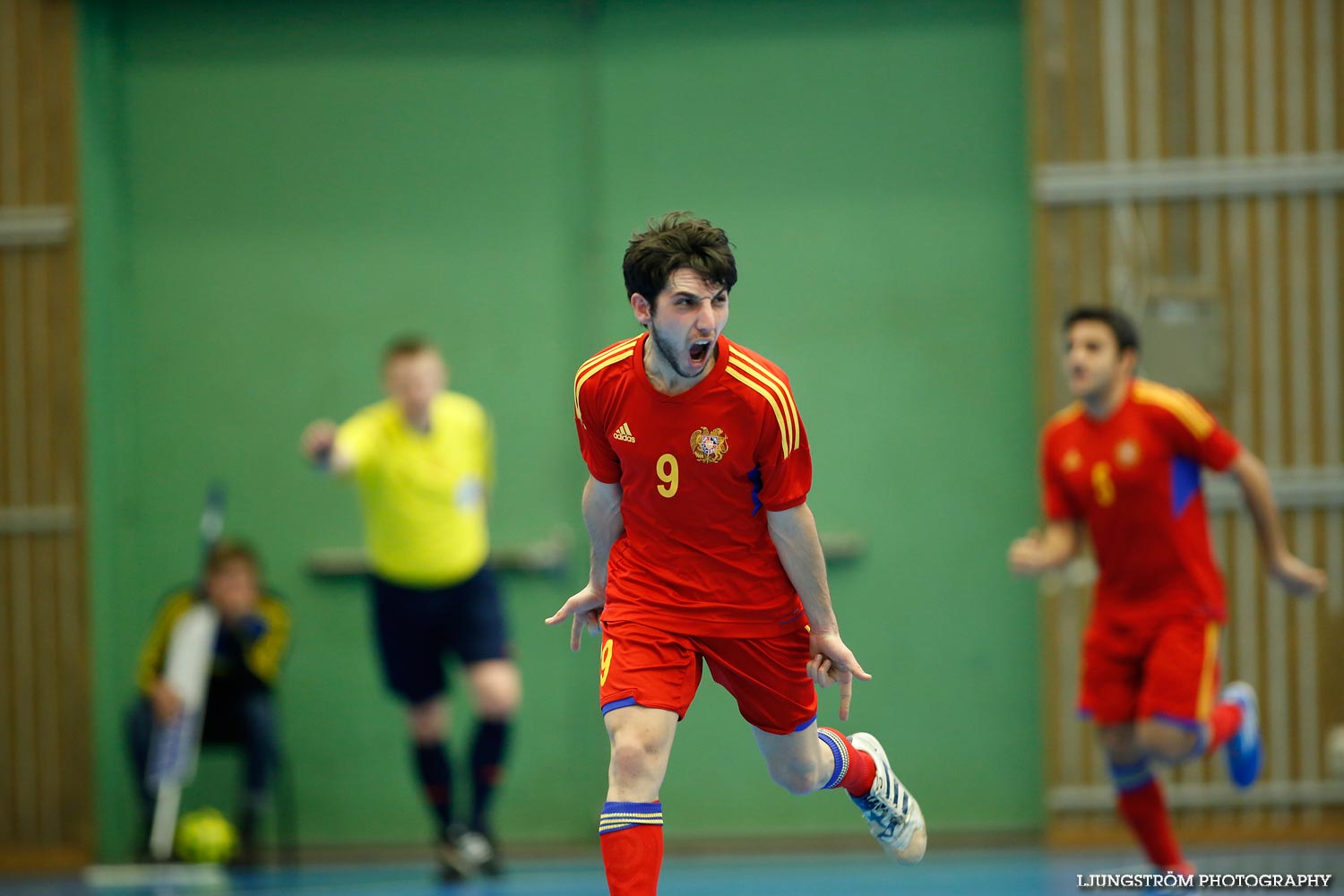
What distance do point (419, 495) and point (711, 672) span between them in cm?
319

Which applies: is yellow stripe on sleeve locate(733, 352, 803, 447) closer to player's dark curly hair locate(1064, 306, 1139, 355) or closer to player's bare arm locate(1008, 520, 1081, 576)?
player's bare arm locate(1008, 520, 1081, 576)

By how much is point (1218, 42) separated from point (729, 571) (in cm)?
474

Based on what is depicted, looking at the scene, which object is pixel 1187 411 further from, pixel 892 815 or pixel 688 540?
pixel 688 540

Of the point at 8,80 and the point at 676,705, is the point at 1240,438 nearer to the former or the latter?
the point at 676,705

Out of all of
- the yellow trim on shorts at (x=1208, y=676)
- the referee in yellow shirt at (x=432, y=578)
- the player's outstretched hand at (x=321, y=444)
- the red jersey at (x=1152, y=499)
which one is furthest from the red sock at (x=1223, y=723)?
the player's outstretched hand at (x=321, y=444)

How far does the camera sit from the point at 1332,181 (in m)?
7.43

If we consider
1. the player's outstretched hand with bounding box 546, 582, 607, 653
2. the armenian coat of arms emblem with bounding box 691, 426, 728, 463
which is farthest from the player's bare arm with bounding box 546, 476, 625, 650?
the armenian coat of arms emblem with bounding box 691, 426, 728, 463

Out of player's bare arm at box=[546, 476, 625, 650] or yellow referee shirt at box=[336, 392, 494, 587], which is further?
yellow referee shirt at box=[336, 392, 494, 587]

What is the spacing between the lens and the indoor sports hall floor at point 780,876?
635 centimetres

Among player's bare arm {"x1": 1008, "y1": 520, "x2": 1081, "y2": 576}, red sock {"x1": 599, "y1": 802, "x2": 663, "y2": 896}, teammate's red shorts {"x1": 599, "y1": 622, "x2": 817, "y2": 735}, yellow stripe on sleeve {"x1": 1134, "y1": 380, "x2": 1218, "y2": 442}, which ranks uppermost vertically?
yellow stripe on sleeve {"x1": 1134, "y1": 380, "x2": 1218, "y2": 442}

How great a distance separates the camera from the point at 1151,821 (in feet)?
18.6

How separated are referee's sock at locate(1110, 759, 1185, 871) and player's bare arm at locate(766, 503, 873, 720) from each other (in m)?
2.07

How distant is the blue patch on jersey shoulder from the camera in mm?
5527

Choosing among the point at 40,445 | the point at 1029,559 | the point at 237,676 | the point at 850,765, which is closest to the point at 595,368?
the point at 850,765
